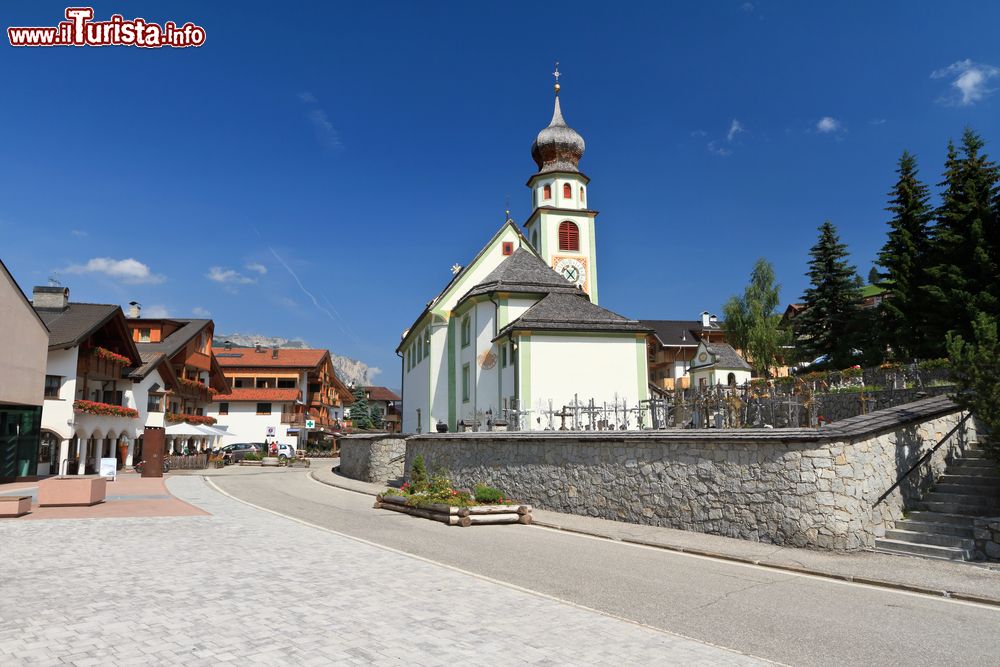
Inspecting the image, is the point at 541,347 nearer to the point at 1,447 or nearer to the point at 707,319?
the point at 1,447

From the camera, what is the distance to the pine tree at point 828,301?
1791 inches

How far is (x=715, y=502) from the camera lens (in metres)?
13.5

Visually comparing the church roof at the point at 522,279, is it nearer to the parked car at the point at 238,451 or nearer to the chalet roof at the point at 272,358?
the parked car at the point at 238,451

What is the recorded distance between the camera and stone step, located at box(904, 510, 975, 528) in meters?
11.3

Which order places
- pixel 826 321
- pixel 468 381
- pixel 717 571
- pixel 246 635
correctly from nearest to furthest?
pixel 246 635
pixel 717 571
pixel 468 381
pixel 826 321

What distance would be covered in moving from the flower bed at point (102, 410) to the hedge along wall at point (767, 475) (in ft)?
84.7

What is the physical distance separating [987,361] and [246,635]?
38.0ft

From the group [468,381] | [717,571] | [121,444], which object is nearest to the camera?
[717,571]

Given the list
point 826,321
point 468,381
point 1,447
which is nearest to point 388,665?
point 468,381

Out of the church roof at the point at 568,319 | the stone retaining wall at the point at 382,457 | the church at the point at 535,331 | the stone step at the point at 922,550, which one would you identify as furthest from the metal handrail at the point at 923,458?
the stone retaining wall at the point at 382,457

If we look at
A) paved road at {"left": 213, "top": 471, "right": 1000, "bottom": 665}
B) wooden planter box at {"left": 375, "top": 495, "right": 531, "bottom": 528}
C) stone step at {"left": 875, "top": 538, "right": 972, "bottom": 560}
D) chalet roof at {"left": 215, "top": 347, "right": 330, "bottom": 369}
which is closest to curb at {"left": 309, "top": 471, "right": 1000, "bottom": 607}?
paved road at {"left": 213, "top": 471, "right": 1000, "bottom": 665}

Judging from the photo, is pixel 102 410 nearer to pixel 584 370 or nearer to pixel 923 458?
pixel 584 370

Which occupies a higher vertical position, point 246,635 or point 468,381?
point 468,381

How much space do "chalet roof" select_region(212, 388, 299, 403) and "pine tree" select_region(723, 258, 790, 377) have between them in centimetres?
4009
